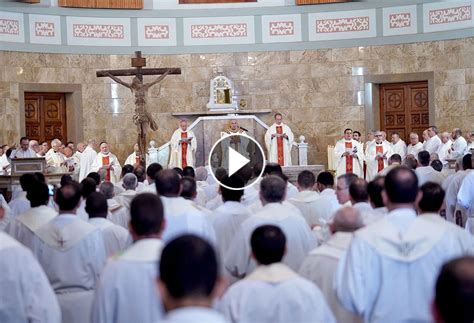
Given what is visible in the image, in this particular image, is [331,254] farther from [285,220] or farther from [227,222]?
[227,222]

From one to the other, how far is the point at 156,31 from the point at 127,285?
19.0m

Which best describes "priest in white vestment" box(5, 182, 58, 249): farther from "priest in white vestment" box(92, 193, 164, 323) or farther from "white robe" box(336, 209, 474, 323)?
"white robe" box(336, 209, 474, 323)

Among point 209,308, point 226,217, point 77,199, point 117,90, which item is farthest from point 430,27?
point 209,308

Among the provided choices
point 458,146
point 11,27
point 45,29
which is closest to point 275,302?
point 458,146

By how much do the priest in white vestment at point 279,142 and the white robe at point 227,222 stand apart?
1342 centimetres

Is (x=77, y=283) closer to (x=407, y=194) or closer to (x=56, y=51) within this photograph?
(x=407, y=194)

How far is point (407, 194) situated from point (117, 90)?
18391 mm

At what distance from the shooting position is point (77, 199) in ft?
21.0

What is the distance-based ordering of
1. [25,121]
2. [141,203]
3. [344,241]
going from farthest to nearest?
[25,121]
[344,241]
[141,203]

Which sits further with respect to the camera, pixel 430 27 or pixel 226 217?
pixel 430 27

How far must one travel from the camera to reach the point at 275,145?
2112cm

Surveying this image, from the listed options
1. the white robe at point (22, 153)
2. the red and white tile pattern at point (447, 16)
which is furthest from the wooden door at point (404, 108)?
the white robe at point (22, 153)

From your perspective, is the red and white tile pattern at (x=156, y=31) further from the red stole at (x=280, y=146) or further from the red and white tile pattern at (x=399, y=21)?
the red and white tile pattern at (x=399, y=21)

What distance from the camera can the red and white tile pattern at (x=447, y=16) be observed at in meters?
21.8
